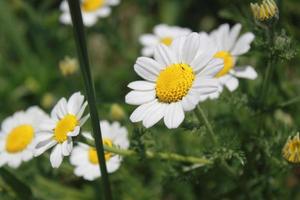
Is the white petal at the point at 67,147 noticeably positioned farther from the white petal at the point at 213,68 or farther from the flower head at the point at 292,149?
the flower head at the point at 292,149

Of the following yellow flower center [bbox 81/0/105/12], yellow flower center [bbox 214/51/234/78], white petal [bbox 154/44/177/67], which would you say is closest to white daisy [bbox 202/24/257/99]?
yellow flower center [bbox 214/51/234/78]

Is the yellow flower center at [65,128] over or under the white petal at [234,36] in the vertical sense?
under

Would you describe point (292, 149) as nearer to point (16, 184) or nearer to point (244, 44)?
point (244, 44)

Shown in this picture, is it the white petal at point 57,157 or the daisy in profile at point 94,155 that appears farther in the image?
the daisy in profile at point 94,155

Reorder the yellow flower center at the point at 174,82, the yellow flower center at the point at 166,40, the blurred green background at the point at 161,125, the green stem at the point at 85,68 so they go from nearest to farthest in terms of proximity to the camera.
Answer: the green stem at the point at 85,68 < the yellow flower center at the point at 174,82 < the blurred green background at the point at 161,125 < the yellow flower center at the point at 166,40

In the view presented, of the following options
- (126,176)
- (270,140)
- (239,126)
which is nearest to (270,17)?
(270,140)

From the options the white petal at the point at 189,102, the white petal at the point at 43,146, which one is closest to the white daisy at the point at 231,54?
the white petal at the point at 189,102

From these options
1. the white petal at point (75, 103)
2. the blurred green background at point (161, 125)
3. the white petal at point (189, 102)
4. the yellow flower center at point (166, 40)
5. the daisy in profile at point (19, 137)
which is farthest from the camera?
the yellow flower center at point (166, 40)
